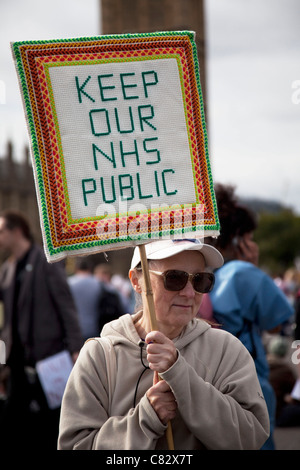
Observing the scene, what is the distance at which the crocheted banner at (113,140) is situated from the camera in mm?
2588

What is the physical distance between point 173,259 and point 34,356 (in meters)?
3.07

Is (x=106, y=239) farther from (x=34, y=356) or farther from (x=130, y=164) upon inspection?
(x=34, y=356)

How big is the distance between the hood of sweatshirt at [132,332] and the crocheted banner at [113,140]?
291mm

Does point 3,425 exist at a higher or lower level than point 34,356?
lower

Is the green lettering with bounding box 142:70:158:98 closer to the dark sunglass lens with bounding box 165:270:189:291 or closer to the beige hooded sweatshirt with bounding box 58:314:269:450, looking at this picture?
the dark sunglass lens with bounding box 165:270:189:291

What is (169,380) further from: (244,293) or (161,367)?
(244,293)

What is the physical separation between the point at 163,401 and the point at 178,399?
0.06m

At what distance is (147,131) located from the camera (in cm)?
269

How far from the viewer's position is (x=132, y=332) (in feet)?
8.84

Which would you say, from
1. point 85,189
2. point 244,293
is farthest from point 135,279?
point 244,293

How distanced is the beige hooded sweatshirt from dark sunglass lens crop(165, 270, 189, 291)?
16cm

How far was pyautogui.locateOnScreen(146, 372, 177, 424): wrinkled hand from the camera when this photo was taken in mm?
2467

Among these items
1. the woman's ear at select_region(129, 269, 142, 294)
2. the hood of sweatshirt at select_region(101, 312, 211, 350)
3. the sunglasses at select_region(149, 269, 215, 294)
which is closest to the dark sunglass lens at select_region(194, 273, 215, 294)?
the sunglasses at select_region(149, 269, 215, 294)
